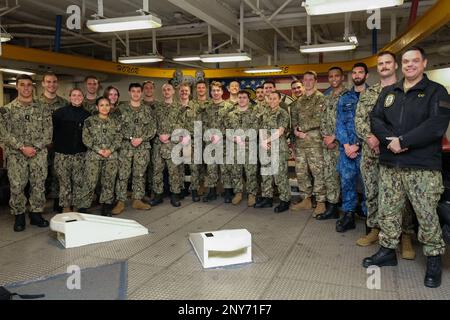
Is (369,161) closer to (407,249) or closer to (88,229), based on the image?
(407,249)

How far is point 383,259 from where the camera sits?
11.0ft

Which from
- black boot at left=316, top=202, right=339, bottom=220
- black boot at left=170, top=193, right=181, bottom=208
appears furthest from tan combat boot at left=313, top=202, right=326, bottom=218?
black boot at left=170, top=193, right=181, bottom=208

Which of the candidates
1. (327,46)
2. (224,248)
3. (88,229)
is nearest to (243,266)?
(224,248)

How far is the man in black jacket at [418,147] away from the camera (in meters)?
2.90

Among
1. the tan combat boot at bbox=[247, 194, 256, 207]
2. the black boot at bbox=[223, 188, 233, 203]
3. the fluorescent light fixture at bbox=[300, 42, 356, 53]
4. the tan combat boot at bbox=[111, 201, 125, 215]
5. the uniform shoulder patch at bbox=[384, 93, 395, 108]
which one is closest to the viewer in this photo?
the uniform shoulder patch at bbox=[384, 93, 395, 108]

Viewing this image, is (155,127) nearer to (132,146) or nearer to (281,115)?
(132,146)

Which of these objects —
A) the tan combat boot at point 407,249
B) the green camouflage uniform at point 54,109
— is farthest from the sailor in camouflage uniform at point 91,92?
the tan combat boot at point 407,249

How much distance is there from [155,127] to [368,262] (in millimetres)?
3493

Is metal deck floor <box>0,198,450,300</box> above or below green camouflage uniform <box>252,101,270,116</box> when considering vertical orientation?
below

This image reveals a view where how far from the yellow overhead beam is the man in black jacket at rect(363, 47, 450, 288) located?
1.29 m

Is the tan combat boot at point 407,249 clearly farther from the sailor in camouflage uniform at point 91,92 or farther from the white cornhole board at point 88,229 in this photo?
the sailor in camouflage uniform at point 91,92

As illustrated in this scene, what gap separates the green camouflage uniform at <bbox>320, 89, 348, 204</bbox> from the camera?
4.61 m

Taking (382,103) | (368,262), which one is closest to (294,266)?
(368,262)

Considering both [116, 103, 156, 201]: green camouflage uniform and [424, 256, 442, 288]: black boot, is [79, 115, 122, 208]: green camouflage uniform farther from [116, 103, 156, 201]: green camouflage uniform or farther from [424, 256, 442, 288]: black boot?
[424, 256, 442, 288]: black boot
